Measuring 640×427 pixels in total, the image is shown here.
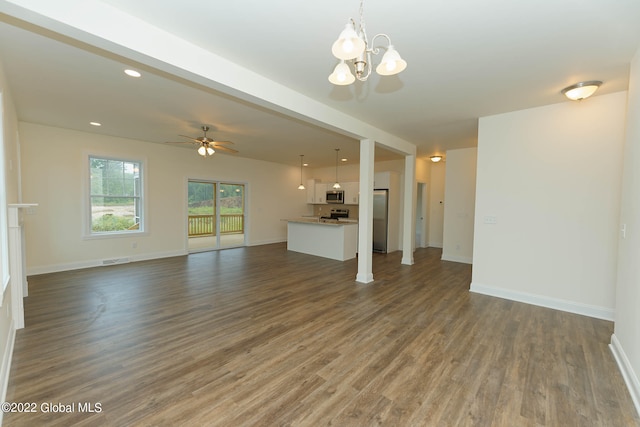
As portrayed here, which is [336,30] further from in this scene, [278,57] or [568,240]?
[568,240]

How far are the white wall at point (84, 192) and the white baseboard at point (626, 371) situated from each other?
7.54 meters

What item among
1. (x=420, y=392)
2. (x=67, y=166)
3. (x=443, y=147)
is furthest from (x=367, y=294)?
(x=67, y=166)

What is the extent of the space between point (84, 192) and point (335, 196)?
247 inches

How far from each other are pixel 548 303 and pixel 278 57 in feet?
14.7

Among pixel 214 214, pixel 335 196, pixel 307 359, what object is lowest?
pixel 307 359

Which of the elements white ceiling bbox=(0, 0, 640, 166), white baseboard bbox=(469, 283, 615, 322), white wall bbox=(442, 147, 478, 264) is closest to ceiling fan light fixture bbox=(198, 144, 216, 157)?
white ceiling bbox=(0, 0, 640, 166)

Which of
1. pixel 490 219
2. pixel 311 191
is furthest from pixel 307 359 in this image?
pixel 311 191

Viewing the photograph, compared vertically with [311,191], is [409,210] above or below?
below

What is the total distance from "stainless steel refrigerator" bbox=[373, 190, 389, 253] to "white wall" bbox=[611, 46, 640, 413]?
4.86 metres

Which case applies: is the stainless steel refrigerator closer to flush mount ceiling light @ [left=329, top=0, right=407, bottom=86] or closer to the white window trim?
the white window trim

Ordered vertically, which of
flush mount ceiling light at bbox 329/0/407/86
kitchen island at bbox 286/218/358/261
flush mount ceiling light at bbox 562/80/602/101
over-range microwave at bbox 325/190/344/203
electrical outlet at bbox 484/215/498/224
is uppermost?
flush mount ceiling light at bbox 562/80/602/101

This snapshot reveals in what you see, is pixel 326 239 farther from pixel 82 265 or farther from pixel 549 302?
pixel 82 265

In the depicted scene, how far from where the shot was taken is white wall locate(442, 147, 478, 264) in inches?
243

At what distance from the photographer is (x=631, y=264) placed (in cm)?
218
